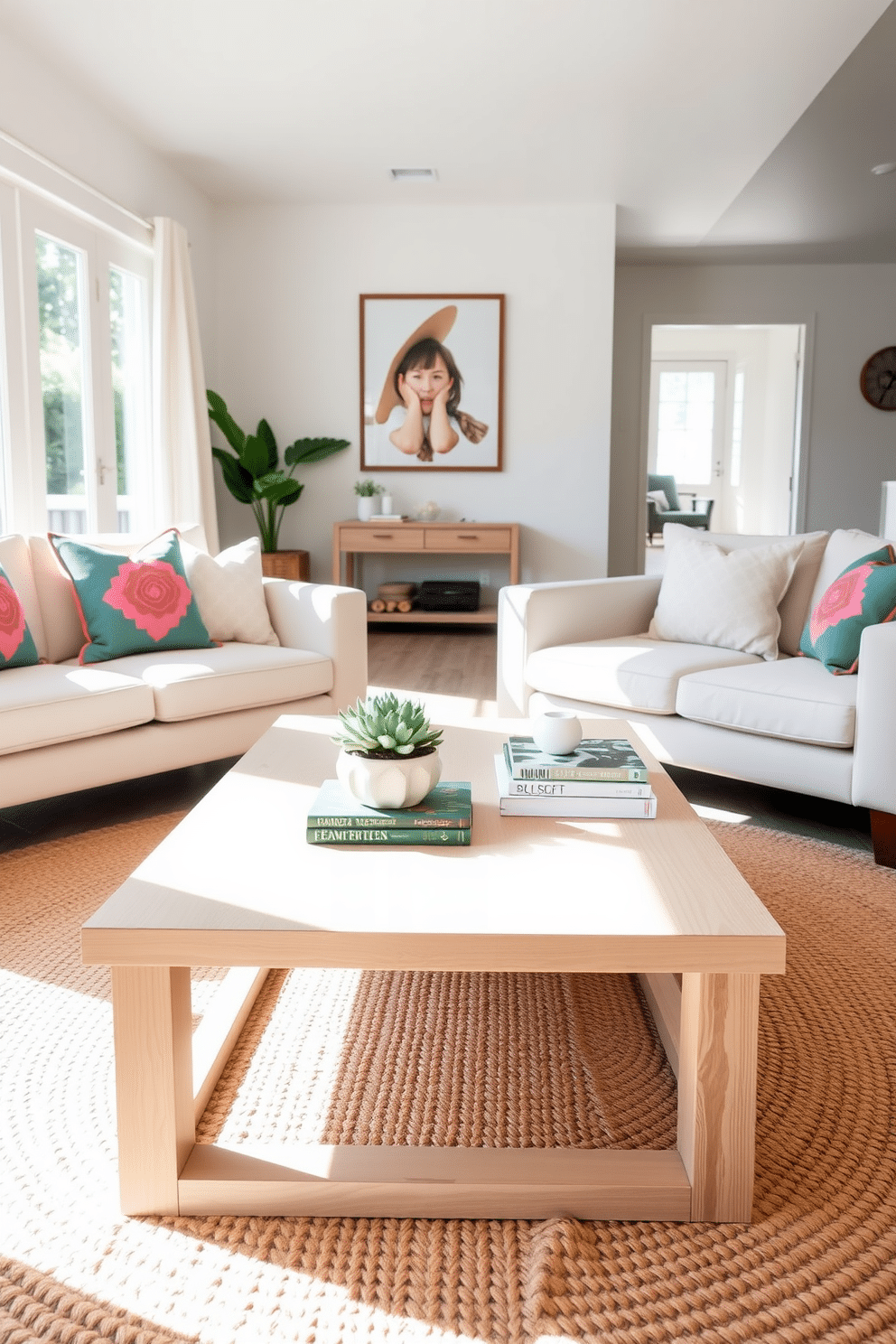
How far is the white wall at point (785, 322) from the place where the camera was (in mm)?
7691

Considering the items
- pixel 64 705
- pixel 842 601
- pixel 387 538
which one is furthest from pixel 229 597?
pixel 387 538

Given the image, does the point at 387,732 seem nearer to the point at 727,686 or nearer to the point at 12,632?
the point at 727,686

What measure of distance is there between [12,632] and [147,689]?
0.38m

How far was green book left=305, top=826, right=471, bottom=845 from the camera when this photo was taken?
1468mm

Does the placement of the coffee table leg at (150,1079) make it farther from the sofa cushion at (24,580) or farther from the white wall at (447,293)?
Answer: the white wall at (447,293)

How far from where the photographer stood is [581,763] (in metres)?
1.67

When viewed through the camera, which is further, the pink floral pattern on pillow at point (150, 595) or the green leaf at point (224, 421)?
the green leaf at point (224, 421)

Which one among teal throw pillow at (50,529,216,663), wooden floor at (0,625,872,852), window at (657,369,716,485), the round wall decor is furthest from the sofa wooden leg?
window at (657,369,716,485)

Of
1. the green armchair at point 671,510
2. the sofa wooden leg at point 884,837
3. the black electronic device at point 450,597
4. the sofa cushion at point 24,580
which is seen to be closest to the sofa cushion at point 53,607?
the sofa cushion at point 24,580

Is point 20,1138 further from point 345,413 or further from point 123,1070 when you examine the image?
point 345,413

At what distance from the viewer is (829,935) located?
81.3 inches

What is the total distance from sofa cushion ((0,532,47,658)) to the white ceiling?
2.06 metres

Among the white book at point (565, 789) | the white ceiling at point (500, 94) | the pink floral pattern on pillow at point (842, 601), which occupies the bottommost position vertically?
the white book at point (565, 789)

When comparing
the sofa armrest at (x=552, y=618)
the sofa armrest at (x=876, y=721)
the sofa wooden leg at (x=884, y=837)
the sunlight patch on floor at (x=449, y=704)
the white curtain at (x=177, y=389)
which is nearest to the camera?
the sofa armrest at (x=876, y=721)
